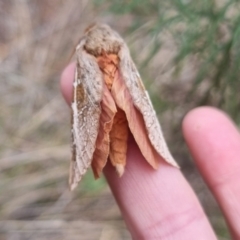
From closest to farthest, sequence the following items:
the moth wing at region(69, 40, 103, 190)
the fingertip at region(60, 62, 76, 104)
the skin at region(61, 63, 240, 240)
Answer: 1. the moth wing at region(69, 40, 103, 190)
2. the skin at region(61, 63, 240, 240)
3. the fingertip at region(60, 62, 76, 104)

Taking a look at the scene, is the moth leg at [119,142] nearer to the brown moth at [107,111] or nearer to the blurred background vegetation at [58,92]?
the brown moth at [107,111]

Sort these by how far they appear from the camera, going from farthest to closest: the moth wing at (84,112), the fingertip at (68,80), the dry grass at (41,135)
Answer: the dry grass at (41,135), the fingertip at (68,80), the moth wing at (84,112)

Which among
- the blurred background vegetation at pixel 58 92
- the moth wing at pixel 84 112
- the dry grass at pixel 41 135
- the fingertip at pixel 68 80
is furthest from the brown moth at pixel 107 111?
the dry grass at pixel 41 135

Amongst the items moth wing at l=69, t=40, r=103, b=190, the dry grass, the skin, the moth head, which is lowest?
the dry grass

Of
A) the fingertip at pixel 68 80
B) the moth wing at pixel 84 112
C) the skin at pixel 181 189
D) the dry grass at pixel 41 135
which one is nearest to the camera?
the moth wing at pixel 84 112

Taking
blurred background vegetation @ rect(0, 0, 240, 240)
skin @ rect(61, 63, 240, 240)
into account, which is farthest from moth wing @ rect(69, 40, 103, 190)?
blurred background vegetation @ rect(0, 0, 240, 240)

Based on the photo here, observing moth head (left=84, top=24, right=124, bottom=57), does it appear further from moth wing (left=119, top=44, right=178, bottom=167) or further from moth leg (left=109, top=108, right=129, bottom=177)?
moth leg (left=109, top=108, right=129, bottom=177)

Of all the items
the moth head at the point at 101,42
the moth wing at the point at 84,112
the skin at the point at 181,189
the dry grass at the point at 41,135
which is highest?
the moth head at the point at 101,42

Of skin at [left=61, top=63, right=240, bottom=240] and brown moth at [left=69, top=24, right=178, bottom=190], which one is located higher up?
brown moth at [left=69, top=24, right=178, bottom=190]

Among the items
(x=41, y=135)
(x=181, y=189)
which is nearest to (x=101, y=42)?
(x=181, y=189)
